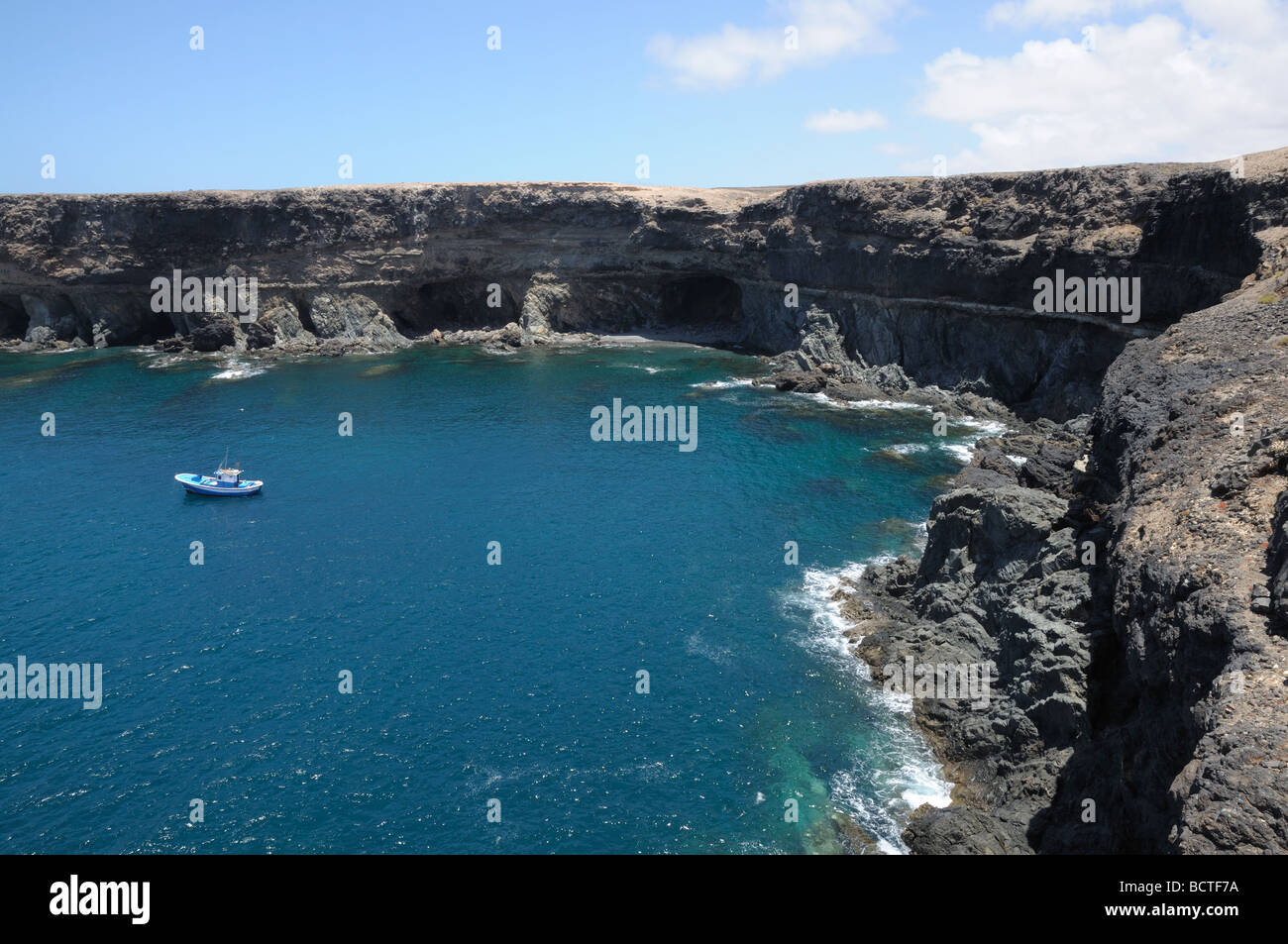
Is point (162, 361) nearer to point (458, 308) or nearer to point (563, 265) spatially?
point (458, 308)

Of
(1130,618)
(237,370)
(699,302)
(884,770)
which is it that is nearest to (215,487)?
(237,370)

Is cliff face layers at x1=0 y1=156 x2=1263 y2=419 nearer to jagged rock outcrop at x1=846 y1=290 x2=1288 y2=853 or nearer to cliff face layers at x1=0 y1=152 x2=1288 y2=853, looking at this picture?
cliff face layers at x1=0 y1=152 x2=1288 y2=853

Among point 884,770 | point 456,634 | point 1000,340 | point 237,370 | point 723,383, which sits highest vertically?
point 1000,340

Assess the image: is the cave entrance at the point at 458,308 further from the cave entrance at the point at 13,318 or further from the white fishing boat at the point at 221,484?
the white fishing boat at the point at 221,484

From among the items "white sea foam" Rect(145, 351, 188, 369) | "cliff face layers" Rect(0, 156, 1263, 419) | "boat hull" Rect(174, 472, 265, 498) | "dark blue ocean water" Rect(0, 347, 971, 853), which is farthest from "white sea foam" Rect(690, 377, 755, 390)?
"white sea foam" Rect(145, 351, 188, 369)
